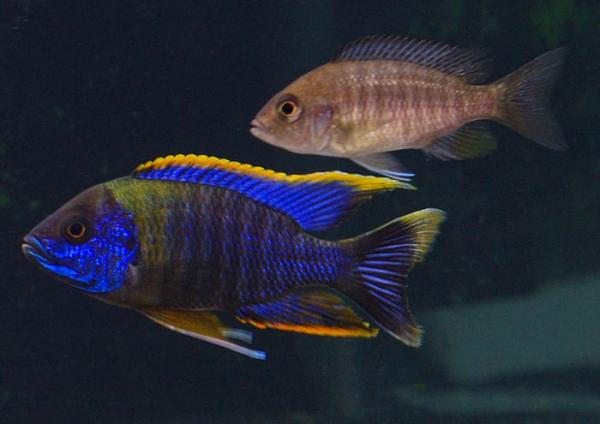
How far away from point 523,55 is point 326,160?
1469 millimetres

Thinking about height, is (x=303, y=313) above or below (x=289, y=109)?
below

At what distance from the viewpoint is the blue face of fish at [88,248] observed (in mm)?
1903

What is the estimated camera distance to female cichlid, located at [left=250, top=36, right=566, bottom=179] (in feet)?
9.60

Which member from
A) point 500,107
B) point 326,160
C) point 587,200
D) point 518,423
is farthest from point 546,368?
point 500,107

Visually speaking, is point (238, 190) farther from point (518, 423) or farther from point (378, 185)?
point (518, 423)

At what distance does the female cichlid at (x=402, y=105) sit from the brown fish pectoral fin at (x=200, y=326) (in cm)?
116

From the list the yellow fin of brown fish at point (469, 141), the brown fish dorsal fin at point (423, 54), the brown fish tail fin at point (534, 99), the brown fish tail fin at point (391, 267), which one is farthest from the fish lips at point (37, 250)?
the brown fish tail fin at point (534, 99)

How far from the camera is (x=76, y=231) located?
1.91 m

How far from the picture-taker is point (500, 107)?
3135 mm

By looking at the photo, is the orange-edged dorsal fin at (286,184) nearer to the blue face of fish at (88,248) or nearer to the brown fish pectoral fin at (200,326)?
the blue face of fish at (88,248)

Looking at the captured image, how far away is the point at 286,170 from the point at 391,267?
269 centimetres

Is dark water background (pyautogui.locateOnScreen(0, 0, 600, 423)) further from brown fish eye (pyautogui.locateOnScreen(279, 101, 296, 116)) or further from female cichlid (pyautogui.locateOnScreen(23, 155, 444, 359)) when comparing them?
female cichlid (pyautogui.locateOnScreen(23, 155, 444, 359))

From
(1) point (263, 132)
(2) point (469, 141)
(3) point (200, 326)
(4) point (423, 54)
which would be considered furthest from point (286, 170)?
(3) point (200, 326)

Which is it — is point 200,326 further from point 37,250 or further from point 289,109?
point 289,109
